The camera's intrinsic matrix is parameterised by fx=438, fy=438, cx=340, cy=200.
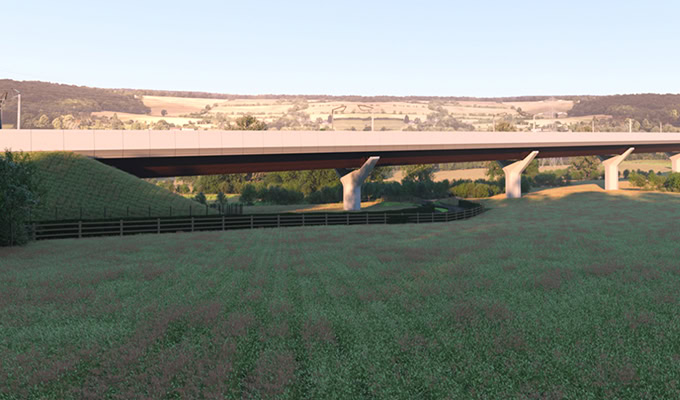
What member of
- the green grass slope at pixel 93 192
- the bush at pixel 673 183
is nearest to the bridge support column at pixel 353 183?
the green grass slope at pixel 93 192

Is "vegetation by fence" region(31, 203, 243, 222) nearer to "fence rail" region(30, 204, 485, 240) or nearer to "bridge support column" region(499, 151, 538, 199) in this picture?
"fence rail" region(30, 204, 485, 240)

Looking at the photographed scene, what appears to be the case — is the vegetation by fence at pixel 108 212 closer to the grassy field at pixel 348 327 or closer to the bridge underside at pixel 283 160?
the bridge underside at pixel 283 160

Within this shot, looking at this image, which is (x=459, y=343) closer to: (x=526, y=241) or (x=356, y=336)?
(x=356, y=336)

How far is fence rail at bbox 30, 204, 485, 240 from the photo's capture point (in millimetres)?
27875

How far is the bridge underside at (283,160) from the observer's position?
159 ft

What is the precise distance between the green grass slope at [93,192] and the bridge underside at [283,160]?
4.57 meters

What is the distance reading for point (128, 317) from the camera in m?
9.84

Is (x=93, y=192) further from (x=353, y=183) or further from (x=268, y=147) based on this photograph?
(x=353, y=183)

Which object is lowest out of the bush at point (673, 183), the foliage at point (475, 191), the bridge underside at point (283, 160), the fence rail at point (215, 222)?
the fence rail at point (215, 222)

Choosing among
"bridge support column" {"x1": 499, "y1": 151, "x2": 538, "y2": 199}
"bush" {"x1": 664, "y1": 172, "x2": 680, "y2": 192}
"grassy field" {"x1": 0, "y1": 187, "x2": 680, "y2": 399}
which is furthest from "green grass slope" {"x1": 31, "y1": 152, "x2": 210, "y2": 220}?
"bush" {"x1": 664, "y1": 172, "x2": 680, "y2": 192}

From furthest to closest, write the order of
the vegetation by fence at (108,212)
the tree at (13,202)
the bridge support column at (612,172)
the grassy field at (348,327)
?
the bridge support column at (612,172) → the vegetation by fence at (108,212) → the tree at (13,202) → the grassy field at (348,327)

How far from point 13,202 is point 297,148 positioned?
101 feet

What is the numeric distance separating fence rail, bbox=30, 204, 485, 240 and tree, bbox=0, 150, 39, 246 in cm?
238

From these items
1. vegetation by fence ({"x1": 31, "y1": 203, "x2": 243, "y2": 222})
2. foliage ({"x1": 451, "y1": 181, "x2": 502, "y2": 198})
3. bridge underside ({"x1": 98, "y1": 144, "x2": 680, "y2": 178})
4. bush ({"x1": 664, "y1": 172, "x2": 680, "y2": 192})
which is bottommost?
vegetation by fence ({"x1": 31, "y1": 203, "x2": 243, "y2": 222})
